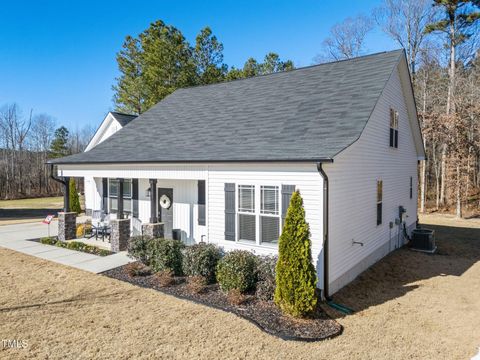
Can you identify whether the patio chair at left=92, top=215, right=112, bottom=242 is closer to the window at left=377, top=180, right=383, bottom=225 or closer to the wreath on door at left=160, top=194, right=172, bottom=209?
the wreath on door at left=160, top=194, right=172, bottom=209

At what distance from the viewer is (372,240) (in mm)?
9922

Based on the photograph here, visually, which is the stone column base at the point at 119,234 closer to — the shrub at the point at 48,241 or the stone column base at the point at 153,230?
the stone column base at the point at 153,230

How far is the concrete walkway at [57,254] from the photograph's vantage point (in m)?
9.61

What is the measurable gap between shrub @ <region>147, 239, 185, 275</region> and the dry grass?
1.04 metres

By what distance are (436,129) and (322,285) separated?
18.0 m

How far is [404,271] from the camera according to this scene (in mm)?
9617

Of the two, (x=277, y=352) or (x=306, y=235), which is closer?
(x=277, y=352)

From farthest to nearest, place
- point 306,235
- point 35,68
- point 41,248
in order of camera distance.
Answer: point 35,68, point 41,248, point 306,235

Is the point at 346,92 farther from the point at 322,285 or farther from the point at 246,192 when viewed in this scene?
the point at 322,285

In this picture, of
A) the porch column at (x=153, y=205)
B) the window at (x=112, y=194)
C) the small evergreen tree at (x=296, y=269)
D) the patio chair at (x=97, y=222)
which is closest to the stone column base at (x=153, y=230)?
the porch column at (x=153, y=205)

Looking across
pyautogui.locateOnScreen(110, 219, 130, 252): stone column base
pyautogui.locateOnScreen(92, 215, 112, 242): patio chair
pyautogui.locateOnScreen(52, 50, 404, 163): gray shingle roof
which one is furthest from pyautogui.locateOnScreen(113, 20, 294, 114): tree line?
pyautogui.locateOnScreen(110, 219, 130, 252): stone column base

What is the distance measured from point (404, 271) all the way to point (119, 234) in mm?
9178

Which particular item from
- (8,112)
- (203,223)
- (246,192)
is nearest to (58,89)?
(8,112)

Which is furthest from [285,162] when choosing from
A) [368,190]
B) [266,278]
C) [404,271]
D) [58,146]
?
[58,146]
